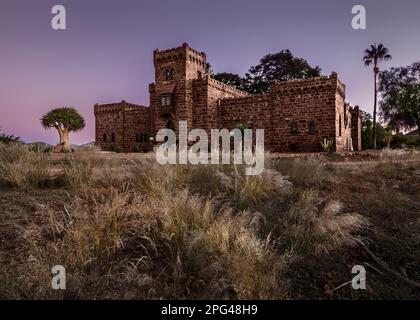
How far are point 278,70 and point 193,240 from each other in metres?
37.9

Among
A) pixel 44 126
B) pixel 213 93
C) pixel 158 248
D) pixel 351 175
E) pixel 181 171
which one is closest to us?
pixel 158 248

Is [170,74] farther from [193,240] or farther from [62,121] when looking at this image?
[193,240]

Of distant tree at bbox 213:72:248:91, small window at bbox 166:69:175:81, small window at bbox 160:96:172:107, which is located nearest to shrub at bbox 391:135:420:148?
distant tree at bbox 213:72:248:91

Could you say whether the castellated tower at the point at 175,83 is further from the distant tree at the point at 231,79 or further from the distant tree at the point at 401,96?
the distant tree at the point at 401,96

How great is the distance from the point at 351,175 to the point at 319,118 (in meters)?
12.7

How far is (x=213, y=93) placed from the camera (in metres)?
23.0

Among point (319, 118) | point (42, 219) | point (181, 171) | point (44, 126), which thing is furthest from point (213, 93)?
point (42, 219)

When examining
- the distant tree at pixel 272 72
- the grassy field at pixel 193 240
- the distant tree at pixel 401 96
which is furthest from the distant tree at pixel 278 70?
the grassy field at pixel 193 240

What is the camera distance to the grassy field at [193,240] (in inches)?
117

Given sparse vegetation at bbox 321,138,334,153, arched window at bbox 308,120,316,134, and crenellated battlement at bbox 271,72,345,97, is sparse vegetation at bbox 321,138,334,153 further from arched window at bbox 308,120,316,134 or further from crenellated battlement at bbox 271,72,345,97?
crenellated battlement at bbox 271,72,345,97

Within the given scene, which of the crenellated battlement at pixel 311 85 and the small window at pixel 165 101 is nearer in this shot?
the crenellated battlement at pixel 311 85

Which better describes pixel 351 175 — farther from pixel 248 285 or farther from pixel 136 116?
pixel 136 116

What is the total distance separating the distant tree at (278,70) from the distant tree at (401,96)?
8.50 m

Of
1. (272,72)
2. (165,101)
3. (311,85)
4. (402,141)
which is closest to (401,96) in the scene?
(402,141)
